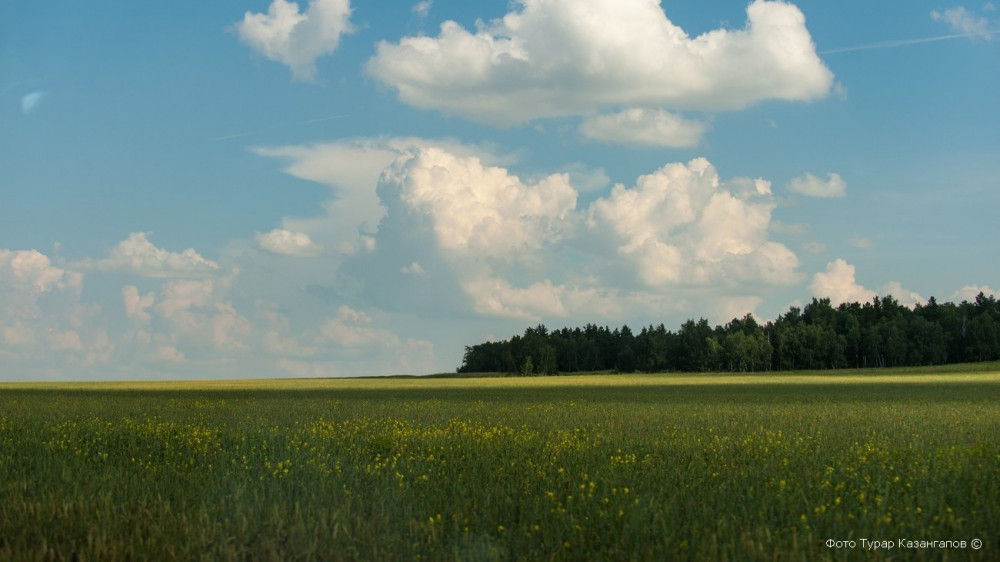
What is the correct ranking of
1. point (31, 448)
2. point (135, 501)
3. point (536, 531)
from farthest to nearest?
point (31, 448) < point (135, 501) < point (536, 531)

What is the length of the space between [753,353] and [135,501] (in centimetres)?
16818

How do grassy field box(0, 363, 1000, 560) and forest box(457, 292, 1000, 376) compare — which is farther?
forest box(457, 292, 1000, 376)

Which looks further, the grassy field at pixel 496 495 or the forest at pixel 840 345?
the forest at pixel 840 345

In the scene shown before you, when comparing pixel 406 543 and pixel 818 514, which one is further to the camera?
pixel 818 514

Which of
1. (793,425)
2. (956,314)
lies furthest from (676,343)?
(793,425)

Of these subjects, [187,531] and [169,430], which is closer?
[187,531]

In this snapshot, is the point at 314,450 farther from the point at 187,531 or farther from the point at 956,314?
the point at 956,314

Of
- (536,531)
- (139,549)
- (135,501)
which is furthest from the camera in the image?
(135,501)

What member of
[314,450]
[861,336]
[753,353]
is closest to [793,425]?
[314,450]

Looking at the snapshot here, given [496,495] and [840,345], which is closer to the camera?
[496,495]

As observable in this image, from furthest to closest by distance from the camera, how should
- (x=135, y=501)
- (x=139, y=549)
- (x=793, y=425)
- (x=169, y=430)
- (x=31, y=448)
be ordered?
1. (x=793, y=425)
2. (x=169, y=430)
3. (x=31, y=448)
4. (x=135, y=501)
5. (x=139, y=549)

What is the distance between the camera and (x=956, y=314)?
17950 centimetres

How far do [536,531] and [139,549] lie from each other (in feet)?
13.1

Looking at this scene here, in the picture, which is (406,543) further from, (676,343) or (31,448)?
(676,343)
